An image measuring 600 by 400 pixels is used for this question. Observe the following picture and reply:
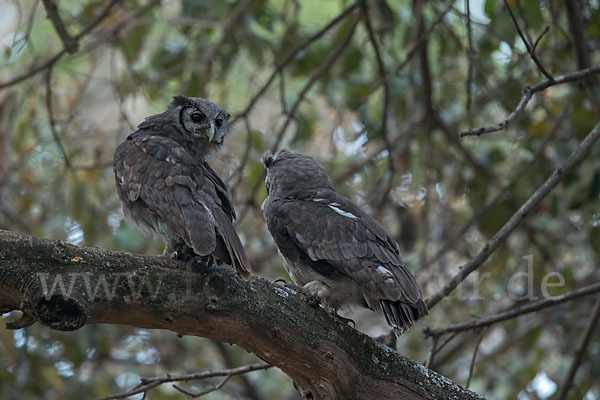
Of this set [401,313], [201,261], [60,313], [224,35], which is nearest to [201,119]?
[201,261]

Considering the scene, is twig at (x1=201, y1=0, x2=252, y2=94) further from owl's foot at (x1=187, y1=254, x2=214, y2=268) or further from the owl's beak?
owl's foot at (x1=187, y1=254, x2=214, y2=268)

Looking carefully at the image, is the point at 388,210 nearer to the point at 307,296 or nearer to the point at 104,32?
the point at 104,32

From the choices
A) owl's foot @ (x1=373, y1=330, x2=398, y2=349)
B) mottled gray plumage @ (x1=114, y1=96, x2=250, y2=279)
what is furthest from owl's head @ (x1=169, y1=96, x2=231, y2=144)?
owl's foot @ (x1=373, y1=330, x2=398, y2=349)

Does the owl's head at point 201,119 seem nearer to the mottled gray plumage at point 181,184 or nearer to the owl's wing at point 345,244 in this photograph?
the mottled gray plumage at point 181,184

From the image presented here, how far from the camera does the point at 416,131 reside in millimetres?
6238

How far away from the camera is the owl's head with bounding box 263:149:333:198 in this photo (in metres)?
4.36

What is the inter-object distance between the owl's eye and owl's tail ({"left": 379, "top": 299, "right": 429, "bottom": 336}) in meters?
1.43

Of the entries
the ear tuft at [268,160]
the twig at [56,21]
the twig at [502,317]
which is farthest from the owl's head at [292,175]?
the twig at [56,21]

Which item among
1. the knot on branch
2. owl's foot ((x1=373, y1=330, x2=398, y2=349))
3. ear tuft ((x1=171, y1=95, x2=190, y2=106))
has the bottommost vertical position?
owl's foot ((x1=373, y1=330, x2=398, y2=349))

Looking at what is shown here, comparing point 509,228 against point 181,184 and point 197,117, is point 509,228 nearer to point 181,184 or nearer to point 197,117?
point 181,184

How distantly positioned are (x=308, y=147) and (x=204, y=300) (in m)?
5.64

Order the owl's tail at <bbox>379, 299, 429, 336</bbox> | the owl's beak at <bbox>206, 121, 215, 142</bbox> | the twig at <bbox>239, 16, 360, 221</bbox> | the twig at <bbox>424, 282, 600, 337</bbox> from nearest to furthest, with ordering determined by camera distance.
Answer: the owl's tail at <bbox>379, 299, 429, 336</bbox> < the twig at <bbox>424, 282, 600, 337</bbox> < the owl's beak at <bbox>206, 121, 215, 142</bbox> < the twig at <bbox>239, 16, 360, 221</bbox>

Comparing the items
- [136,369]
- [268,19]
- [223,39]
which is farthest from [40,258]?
[136,369]

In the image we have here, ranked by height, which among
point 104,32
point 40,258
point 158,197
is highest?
point 104,32
